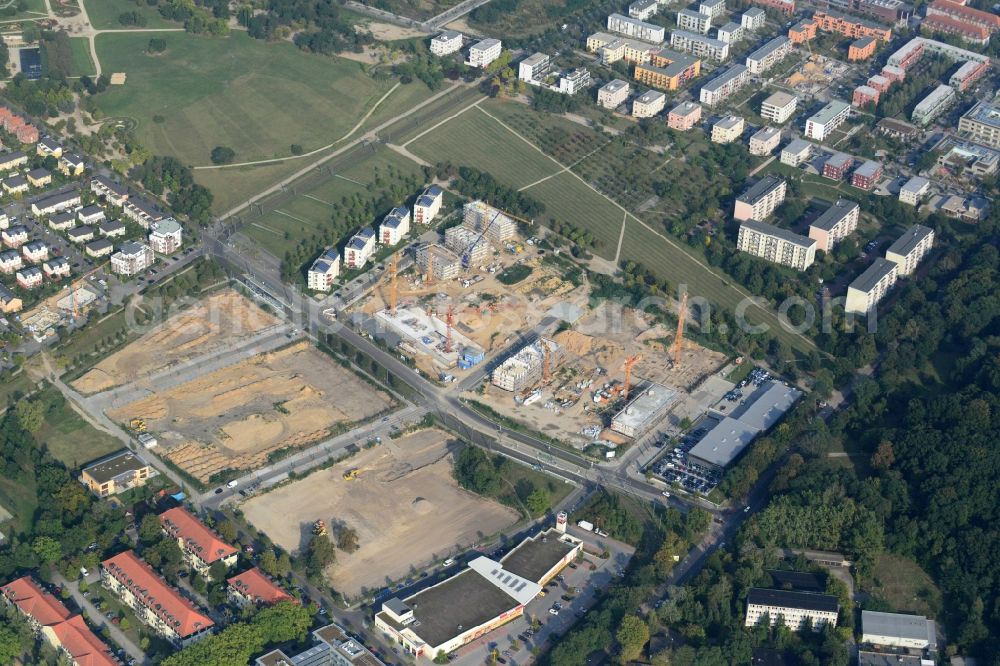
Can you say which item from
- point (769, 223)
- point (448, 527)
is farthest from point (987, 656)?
point (769, 223)

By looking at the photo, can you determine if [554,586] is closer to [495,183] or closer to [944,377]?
[944,377]

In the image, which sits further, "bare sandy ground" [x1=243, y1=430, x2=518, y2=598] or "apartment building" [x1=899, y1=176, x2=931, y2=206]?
"apartment building" [x1=899, y1=176, x2=931, y2=206]

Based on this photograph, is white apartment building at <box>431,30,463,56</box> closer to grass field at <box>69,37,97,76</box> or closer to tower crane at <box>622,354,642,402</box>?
grass field at <box>69,37,97,76</box>

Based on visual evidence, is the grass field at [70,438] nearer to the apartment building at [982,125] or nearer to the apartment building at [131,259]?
the apartment building at [131,259]

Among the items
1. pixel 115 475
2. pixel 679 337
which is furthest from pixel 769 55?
pixel 115 475

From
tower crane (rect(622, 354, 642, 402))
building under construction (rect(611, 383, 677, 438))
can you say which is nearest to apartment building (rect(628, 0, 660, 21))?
tower crane (rect(622, 354, 642, 402))

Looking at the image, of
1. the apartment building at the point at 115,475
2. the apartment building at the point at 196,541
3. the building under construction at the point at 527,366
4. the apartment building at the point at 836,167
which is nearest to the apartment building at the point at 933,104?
the apartment building at the point at 836,167
